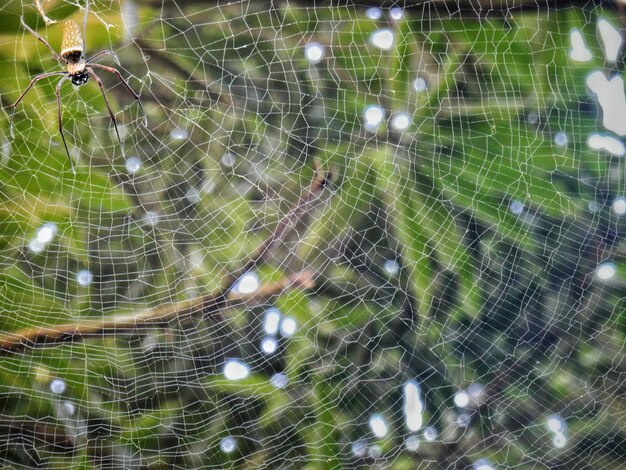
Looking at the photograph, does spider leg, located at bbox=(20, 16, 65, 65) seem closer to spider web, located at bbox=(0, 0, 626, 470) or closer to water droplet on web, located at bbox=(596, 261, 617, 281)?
spider web, located at bbox=(0, 0, 626, 470)

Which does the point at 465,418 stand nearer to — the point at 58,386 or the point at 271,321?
the point at 271,321

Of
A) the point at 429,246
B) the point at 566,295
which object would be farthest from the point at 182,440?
the point at 566,295

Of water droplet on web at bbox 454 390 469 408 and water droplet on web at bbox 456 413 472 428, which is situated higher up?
water droplet on web at bbox 454 390 469 408

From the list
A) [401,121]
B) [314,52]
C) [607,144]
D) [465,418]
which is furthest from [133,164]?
[607,144]

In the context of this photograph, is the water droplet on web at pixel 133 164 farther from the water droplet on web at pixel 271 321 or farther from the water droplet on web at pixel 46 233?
the water droplet on web at pixel 271 321

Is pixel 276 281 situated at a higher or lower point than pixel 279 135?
lower

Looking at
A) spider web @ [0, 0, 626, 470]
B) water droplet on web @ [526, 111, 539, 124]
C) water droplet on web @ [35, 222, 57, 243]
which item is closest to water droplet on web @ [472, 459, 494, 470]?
spider web @ [0, 0, 626, 470]

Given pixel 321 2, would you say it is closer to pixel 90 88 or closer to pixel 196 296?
pixel 90 88
